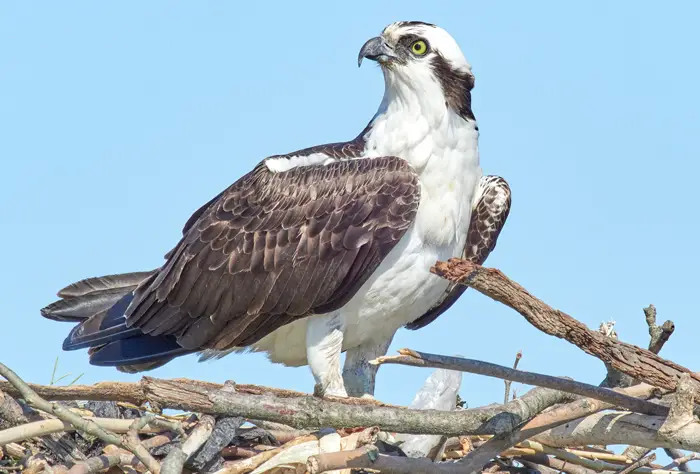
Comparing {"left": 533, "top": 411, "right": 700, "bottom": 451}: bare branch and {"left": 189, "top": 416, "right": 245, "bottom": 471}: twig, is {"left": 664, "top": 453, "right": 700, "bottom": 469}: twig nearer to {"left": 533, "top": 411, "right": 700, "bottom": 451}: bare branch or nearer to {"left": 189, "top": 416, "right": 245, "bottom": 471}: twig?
{"left": 533, "top": 411, "right": 700, "bottom": 451}: bare branch

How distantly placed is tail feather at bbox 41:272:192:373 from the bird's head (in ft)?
7.62

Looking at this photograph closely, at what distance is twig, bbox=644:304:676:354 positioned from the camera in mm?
5496

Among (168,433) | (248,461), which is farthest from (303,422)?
(168,433)

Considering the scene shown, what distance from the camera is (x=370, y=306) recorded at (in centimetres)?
741

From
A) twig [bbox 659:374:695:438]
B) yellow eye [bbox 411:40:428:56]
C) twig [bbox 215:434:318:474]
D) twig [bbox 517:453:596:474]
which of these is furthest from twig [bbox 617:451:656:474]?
yellow eye [bbox 411:40:428:56]

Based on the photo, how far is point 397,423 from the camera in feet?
17.6

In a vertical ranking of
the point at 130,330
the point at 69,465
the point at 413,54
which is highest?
the point at 413,54

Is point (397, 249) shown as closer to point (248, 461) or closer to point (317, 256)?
point (317, 256)

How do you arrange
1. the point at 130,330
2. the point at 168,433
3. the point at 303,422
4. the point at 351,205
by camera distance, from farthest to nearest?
the point at 130,330 < the point at 351,205 < the point at 168,433 < the point at 303,422

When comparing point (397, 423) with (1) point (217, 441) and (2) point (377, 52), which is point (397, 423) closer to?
(1) point (217, 441)

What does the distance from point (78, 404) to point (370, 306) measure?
1.93 m

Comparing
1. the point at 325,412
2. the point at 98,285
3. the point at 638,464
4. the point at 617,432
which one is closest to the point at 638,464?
the point at 638,464

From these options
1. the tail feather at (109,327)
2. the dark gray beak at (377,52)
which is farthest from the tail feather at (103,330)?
the dark gray beak at (377,52)

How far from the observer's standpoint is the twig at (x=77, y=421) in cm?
507
